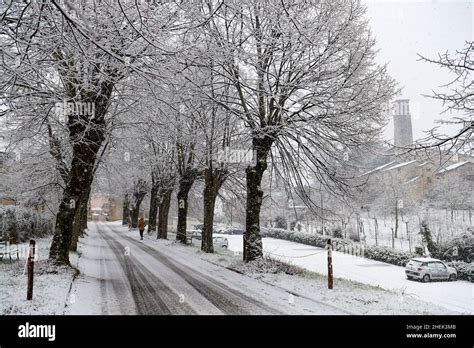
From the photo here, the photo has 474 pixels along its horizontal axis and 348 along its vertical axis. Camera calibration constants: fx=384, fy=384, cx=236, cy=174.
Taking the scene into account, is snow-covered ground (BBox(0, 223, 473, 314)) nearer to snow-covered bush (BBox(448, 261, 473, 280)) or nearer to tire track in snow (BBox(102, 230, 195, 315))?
tire track in snow (BBox(102, 230, 195, 315))

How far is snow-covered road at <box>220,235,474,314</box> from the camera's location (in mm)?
14836

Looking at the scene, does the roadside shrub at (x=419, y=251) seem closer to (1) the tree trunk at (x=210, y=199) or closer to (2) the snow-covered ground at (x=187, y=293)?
(1) the tree trunk at (x=210, y=199)

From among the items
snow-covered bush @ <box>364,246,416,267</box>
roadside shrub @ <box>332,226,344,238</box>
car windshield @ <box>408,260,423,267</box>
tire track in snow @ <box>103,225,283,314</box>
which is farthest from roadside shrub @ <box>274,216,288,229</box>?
tire track in snow @ <box>103,225,283,314</box>

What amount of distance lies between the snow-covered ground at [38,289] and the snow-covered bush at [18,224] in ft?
28.3

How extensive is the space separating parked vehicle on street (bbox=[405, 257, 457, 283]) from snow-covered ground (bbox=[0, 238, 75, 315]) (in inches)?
677

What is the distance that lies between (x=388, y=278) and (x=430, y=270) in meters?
2.19

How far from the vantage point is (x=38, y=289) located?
766 cm

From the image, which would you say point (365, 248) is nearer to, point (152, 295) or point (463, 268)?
point (463, 268)

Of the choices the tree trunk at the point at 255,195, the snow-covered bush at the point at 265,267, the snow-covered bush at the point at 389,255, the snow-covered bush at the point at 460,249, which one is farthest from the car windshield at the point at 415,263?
the tree trunk at the point at 255,195

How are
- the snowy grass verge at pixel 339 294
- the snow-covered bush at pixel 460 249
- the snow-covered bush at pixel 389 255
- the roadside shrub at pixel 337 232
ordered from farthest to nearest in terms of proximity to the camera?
the roadside shrub at pixel 337 232 < the snow-covered bush at pixel 389 255 < the snow-covered bush at pixel 460 249 < the snowy grass verge at pixel 339 294

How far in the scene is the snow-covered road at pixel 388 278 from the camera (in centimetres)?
1484

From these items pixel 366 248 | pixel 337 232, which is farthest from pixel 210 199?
pixel 337 232
